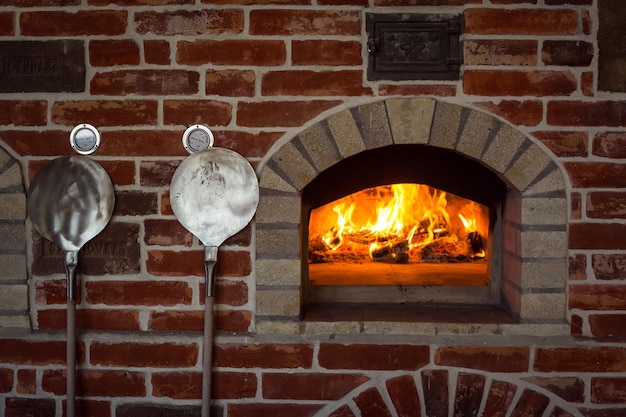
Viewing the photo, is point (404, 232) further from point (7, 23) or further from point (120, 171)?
point (7, 23)

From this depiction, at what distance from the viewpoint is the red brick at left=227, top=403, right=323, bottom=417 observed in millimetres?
2121

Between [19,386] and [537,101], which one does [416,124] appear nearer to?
[537,101]

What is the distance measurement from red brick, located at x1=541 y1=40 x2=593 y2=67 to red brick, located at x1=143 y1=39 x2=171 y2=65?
135 centimetres

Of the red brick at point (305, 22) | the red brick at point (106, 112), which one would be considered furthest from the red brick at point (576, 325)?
the red brick at point (106, 112)

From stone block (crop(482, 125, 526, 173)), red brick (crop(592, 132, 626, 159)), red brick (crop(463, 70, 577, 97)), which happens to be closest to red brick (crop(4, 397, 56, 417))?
stone block (crop(482, 125, 526, 173))

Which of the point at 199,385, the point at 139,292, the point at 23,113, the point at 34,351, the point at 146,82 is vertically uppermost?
the point at 146,82

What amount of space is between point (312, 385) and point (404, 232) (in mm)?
997

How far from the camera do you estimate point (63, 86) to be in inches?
83.4

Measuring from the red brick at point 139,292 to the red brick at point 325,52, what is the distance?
928 millimetres

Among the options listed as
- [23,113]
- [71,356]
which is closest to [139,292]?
[71,356]

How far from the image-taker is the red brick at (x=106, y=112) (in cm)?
211

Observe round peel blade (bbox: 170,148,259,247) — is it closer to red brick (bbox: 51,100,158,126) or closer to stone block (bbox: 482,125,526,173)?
red brick (bbox: 51,100,158,126)

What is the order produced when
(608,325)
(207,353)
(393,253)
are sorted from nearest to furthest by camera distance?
(207,353), (608,325), (393,253)

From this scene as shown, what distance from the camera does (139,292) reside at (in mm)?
2139
